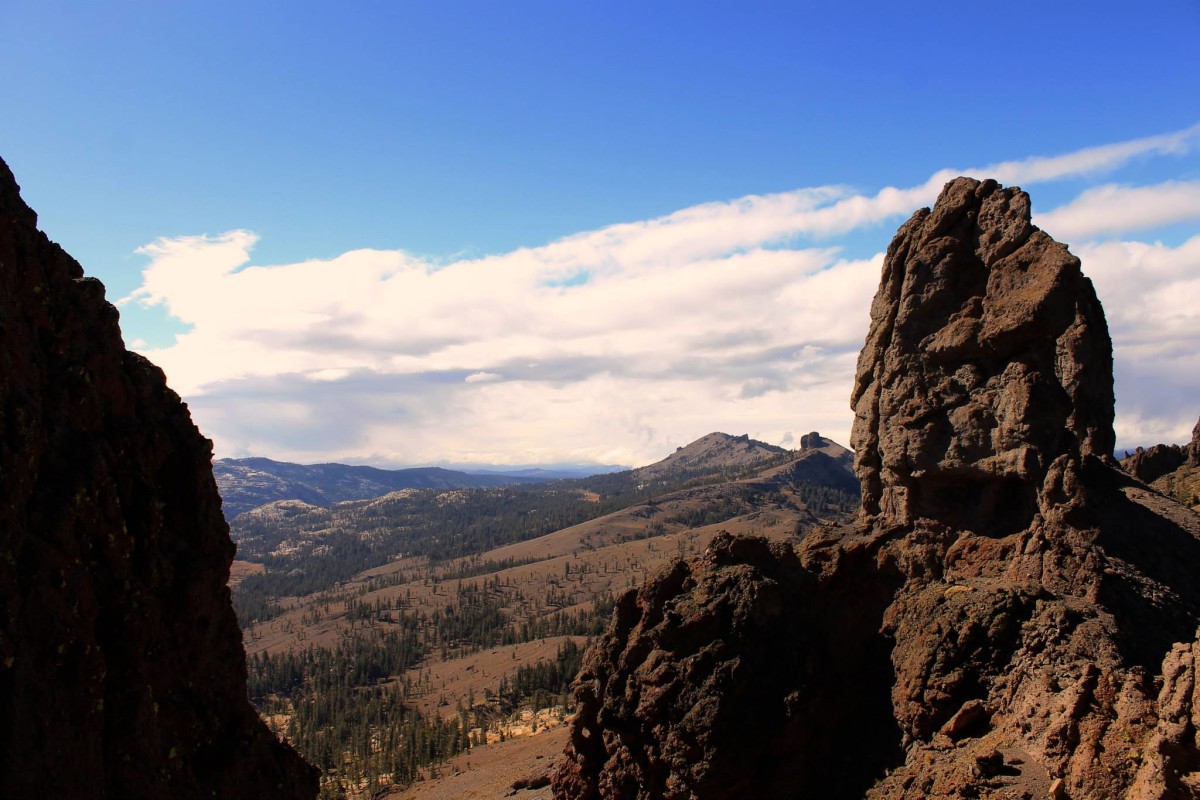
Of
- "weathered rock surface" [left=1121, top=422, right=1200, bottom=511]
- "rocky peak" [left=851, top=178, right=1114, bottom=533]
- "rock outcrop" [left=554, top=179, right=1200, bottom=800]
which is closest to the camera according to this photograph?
"rock outcrop" [left=554, top=179, right=1200, bottom=800]

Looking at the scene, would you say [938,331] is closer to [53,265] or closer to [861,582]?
[861,582]

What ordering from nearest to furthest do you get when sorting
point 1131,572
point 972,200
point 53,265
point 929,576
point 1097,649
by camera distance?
point 53,265
point 1097,649
point 1131,572
point 929,576
point 972,200

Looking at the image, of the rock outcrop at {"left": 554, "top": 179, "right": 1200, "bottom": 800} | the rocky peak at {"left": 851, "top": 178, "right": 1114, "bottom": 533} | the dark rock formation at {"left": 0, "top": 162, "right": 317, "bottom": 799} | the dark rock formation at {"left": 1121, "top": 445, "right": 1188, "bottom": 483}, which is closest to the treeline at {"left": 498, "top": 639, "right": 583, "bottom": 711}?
the dark rock formation at {"left": 1121, "top": 445, "right": 1188, "bottom": 483}

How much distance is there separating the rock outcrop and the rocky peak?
11cm

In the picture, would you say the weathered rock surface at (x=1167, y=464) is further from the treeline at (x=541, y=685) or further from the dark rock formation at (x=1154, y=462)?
the treeline at (x=541, y=685)

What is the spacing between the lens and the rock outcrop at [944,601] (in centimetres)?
2750

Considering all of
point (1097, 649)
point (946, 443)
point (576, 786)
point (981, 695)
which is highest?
point (946, 443)

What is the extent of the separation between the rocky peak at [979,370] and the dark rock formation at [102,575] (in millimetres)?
29344

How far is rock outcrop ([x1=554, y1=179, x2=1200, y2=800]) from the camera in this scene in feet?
90.2

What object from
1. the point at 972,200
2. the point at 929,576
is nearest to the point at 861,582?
the point at 929,576

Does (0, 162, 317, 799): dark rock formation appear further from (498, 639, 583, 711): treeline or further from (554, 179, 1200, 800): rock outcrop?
(498, 639, 583, 711): treeline

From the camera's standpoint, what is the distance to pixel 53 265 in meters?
20.0

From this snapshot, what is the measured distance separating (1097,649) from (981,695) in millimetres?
4206

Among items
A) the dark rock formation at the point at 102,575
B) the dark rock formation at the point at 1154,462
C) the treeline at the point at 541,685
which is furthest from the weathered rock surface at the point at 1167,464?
the treeline at the point at 541,685
